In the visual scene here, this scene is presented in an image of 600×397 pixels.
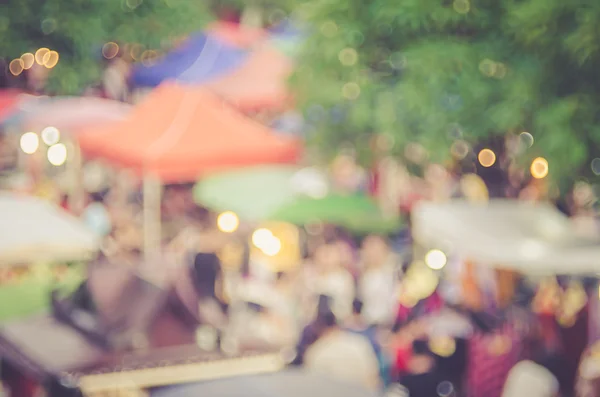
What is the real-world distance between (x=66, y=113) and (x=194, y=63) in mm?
4622

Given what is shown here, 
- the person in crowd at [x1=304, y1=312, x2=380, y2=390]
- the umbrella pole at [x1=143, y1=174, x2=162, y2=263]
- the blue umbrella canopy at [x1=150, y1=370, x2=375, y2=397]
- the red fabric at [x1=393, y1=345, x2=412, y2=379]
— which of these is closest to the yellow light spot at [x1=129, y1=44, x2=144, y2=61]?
the umbrella pole at [x1=143, y1=174, x2=162, y2=263]

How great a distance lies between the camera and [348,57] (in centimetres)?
743

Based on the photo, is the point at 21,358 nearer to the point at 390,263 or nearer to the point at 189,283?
the point at 189,283

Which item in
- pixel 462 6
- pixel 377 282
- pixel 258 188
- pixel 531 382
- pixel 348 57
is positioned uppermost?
pixel 462 6

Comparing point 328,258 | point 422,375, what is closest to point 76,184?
point 328,258

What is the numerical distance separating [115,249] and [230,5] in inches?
728

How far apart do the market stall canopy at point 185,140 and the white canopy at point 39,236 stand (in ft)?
7.07

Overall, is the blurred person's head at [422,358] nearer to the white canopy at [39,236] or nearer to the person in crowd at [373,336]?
the person in crowd at [373,336]

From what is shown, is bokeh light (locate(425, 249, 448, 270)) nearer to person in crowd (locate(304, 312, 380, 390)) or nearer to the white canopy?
person in crowd (locate(304, 312, 380, 390))

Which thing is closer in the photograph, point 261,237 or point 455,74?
point 455,74

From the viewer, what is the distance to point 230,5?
83.8 ft

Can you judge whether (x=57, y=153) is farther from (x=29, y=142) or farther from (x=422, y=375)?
(x=422, y=375)

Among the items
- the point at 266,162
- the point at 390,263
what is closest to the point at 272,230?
the point at 266,162

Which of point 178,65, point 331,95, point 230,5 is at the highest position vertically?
point 230,5
